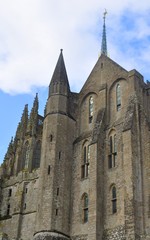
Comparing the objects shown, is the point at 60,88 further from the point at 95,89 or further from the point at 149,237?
the point at 149,237

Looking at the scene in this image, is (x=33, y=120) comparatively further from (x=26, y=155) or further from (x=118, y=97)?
(x=118, y=97)

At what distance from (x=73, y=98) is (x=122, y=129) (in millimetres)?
8678

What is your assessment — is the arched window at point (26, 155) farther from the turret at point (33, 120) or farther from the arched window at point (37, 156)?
the turret at point (33, 120)

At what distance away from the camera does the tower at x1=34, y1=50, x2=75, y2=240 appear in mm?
35750

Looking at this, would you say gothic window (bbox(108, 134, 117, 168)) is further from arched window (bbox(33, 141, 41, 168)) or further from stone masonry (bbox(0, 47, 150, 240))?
arched window (bbox(33, 141, 41, 168))

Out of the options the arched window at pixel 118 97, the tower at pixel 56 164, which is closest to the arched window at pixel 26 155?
the tower at pixel 56 164

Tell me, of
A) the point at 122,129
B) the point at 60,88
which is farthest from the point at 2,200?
the point at 122,129

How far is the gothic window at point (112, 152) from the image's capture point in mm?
36656

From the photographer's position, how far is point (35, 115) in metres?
50.2

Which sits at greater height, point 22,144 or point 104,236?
point 22,144

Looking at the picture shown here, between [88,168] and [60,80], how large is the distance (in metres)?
9.73

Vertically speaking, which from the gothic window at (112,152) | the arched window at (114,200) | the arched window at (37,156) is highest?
the arched window at (37,156)

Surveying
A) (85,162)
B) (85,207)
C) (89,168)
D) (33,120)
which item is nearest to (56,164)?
(85,162)

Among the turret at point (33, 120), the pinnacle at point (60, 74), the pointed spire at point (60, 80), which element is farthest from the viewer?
the turret at point (33, 120)
